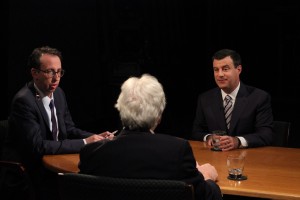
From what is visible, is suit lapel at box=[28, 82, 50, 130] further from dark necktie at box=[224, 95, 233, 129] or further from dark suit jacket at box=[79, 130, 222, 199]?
dark necktie at box=[224, 95, 233, 129]

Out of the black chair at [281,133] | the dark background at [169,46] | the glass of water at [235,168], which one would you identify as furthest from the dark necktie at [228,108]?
the dark background at [169,46]

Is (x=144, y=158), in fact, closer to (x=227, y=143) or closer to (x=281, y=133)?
(x=227, y=143)

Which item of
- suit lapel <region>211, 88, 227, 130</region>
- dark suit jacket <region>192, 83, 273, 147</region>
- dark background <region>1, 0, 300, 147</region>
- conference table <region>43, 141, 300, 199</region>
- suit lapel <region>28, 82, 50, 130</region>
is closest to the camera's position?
conference table <region>43, 141, 300, 199</region>

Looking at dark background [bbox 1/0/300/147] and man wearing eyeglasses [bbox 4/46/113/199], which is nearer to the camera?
man wearing eyeglasses [bbox 4/46/113/199]

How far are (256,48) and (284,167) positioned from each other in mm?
7224

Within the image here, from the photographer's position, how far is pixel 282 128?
3.77 metres

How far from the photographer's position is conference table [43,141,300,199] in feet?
8.18

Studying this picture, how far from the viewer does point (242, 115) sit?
12.3 feet

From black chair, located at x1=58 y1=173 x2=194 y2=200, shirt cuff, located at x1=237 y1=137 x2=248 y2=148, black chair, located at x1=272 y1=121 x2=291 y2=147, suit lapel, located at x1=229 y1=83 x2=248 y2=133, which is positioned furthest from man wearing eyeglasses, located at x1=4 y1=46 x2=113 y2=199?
black chair, located at x1=272 y1=121 x2=291 y2=147

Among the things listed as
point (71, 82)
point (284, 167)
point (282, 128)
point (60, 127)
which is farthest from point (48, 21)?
point (284, 167)

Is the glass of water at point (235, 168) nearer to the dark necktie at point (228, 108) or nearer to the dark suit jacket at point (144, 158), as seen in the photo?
the dark suit jacket at point (144, 158)

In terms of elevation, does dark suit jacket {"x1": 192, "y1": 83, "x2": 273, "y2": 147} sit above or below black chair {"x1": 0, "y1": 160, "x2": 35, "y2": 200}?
above

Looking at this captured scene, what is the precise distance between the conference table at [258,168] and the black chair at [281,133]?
1.02 ft

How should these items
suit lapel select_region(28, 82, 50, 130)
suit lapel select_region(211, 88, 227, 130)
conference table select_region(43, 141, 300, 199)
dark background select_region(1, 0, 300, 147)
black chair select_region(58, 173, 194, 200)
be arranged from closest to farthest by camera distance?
black chair select_region(58, 173, 194, 200), conference table select_region(43, 141, 300, 199), suit lapel select_region(28, 82, 50, 130), suit lapel select_region(211, 88, 227, 130), dark background select_region(1, 0, 300, 147)
